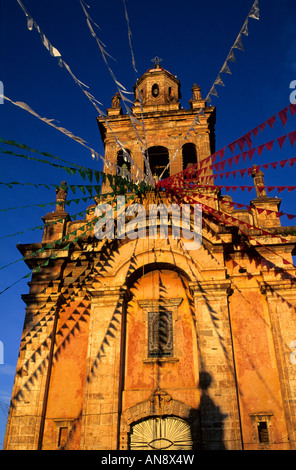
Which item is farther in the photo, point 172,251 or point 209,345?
point 172,251

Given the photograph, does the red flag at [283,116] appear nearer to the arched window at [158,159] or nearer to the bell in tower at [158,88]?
the arched window at [158,159]

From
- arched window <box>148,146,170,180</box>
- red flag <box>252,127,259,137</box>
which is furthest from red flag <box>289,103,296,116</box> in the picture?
arched window <box>148,146,170,180</box>

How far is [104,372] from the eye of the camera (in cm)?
1223

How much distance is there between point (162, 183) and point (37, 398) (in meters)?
7.99

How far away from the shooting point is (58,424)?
39.9 ft

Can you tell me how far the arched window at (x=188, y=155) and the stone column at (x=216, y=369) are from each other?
6.97 metres

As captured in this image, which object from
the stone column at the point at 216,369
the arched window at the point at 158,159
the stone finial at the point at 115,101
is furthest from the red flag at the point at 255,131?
the stone finial at the point at 115,101

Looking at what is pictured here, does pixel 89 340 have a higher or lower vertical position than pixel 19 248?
lower

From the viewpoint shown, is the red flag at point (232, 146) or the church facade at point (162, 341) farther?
the church facade at point (162, 341)

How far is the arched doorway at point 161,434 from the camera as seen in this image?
11.4 m

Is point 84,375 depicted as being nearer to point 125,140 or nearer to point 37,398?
point 37,398

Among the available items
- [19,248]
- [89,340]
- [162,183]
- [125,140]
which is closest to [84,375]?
[89,340]
